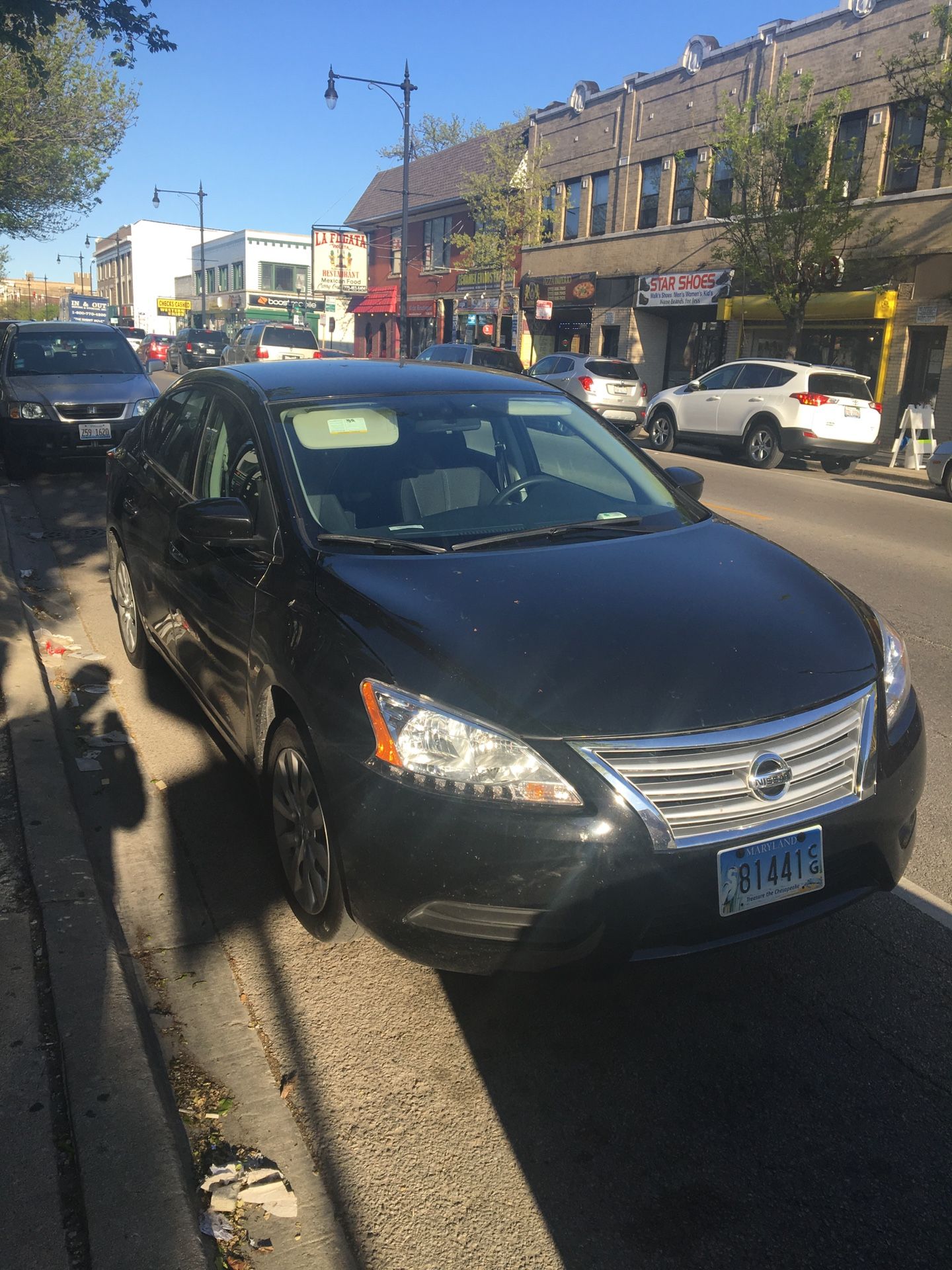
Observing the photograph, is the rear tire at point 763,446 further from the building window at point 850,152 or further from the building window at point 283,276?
the building window at point 283,276

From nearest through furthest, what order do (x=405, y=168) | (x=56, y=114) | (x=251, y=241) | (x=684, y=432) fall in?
(x=684, y=432)
(x=56, y=114)
(x=405, y=168)
(x=251, y=241)

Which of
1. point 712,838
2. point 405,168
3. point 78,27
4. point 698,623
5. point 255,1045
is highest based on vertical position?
point 78,27

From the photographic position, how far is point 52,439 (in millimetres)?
11570

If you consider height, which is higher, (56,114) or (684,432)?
(56,114)

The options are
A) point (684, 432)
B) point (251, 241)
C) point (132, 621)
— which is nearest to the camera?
point (132, 621)

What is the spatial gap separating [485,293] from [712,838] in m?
40.3

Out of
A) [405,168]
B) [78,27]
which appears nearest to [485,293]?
[405,168]

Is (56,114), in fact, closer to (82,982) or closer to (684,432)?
(684,432)

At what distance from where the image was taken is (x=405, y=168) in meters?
30.5

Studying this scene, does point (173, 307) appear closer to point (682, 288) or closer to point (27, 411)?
point (682, 288)

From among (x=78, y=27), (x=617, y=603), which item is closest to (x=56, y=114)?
(x=78, y=27)

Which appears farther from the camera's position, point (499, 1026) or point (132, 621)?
point (132, 621)

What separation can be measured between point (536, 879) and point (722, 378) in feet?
57.8

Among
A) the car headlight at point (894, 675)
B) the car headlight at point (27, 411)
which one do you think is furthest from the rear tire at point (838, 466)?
the car headlight at point (894, 675)
